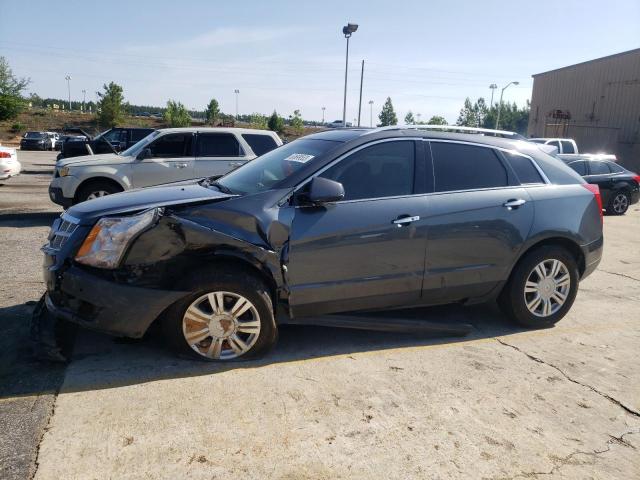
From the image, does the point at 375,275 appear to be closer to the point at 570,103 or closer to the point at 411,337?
the point at 411,337

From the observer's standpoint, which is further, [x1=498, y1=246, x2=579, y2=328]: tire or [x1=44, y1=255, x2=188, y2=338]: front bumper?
[x1=498, y1=246, x2=579, y2=328]: tire

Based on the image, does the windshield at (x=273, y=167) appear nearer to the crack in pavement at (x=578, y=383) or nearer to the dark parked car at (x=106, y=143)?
the crack in pavement at (x=578, y=383)

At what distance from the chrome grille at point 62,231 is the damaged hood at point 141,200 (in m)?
0.05

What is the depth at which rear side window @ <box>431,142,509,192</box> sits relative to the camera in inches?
171

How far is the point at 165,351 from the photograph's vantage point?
389cm

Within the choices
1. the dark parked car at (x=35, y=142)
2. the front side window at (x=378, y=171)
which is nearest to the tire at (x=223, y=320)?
the front side window at (x=378, y=171)

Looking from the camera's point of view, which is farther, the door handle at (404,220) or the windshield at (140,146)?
the windshield at (140,146)

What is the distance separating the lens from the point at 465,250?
14.1 feet

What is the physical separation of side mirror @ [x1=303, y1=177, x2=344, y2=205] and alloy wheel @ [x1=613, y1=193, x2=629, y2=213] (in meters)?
13.3

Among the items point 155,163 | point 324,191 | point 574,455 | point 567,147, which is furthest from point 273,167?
point 567,147

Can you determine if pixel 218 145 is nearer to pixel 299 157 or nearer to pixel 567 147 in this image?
pixel 299 157

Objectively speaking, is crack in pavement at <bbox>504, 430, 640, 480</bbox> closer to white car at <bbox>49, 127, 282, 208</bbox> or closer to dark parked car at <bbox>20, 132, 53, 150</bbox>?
white car at <bbox>49, 127, 282, 208</bbox>

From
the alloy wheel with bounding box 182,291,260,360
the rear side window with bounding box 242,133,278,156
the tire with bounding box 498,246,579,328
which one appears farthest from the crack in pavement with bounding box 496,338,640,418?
the rear side window with bounding box 242,133,278,156

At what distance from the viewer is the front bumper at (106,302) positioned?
3.44 m
